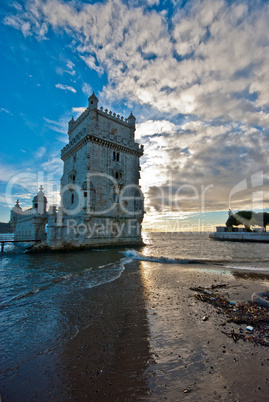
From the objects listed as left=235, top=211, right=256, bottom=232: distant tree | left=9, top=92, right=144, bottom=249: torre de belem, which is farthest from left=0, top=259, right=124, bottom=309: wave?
left=235, top=211, right=256, bottom=232: distant tree

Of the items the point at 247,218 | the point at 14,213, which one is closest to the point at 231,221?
the point at 247,218

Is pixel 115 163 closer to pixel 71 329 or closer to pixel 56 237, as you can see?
pixel 56 237

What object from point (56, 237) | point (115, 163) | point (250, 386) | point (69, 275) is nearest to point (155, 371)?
point (250, 386)

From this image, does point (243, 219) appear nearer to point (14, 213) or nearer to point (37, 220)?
point (37, 220)

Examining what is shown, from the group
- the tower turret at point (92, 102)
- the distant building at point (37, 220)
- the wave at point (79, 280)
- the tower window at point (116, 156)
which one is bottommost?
the wave at point (79, 280)

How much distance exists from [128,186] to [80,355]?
27.6 meters

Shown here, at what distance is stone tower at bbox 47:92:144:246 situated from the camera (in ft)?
79.8

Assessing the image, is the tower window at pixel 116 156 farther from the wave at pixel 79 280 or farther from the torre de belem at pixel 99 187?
the wave at pixel 79 280

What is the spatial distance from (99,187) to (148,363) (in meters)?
24.1

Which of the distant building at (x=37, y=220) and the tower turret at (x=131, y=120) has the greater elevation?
the tower turret at (x=131, y=120)

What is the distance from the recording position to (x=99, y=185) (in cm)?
2652

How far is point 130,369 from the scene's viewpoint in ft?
11.4

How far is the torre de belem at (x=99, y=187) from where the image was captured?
24.2m

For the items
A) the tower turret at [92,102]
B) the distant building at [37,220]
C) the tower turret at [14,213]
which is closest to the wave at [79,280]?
the distant building at [37,220]
